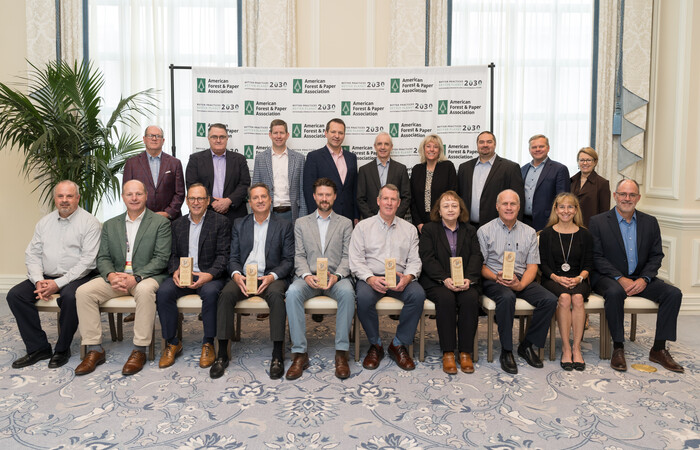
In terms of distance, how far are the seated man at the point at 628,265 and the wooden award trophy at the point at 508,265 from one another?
0.79 meters

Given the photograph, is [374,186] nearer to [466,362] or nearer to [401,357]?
[401,357]

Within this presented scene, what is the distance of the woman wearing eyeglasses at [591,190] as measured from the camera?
15.7 ft

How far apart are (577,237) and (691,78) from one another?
2.86 metres

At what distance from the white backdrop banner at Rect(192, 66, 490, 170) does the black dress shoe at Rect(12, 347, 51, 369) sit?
94.8 inches

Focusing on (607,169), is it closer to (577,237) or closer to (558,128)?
(558,128)

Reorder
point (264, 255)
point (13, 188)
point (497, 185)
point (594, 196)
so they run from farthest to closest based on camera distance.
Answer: point (13, 188), point (594, 196), point (497, 185), point (264, 255)

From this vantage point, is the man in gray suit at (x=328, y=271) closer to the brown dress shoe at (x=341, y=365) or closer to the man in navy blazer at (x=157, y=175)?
the brown dress shoe at (x=341, y=365)

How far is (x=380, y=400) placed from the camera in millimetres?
3115

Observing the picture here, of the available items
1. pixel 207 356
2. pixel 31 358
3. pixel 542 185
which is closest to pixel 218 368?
pixel 207 356

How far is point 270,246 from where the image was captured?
3.95 meters

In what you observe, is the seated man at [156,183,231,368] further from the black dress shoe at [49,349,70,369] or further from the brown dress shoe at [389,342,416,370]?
the brown dress shoe at [389,342,416,370]

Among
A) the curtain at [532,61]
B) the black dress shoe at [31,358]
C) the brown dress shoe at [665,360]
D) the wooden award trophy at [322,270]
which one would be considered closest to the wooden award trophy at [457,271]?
the wooden award trophy at [322,270]

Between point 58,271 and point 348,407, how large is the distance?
2568mm

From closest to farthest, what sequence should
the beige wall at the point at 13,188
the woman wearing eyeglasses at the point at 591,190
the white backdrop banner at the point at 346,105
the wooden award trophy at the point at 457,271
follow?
1. the wooden award trophy at the point at 457,271
2. the woman wearing eyeglasses at the point at 591,190
3. the white backdrop banner at the point at 346,105
4. the beige wall at the point at 13,188
